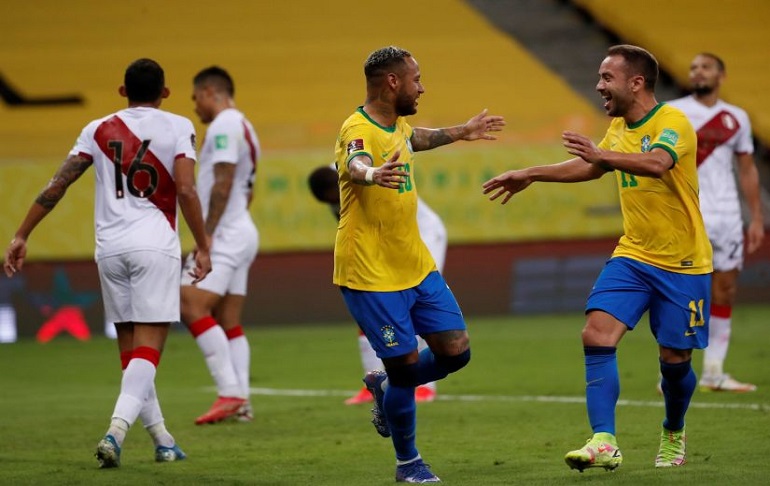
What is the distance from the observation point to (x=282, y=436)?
8.72 meters

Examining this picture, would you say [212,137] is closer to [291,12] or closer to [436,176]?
[436,176]

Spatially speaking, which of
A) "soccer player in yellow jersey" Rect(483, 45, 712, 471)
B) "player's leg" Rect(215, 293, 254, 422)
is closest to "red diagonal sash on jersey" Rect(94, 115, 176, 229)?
"soccer player in yellow jersey" Rect(483, 45, 712, 471)

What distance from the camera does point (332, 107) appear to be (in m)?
21.0

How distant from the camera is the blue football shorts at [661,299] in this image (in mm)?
6660

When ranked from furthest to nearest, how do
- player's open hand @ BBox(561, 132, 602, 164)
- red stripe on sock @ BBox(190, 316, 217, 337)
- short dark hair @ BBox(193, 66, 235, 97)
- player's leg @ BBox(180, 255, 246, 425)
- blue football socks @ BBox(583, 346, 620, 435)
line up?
short dark hair @ BBox(193, 66, 235, 97)
red stripe on sock @ BBox(190, 316, 217, 337)
player's leg @ BBox(180, 255, 246, 425)
blue football socks @ BBox(583, 346, 620, 435)
player's open hand @ BBox(561, 132, 602, 164)

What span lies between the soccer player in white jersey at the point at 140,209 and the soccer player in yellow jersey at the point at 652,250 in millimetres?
1993

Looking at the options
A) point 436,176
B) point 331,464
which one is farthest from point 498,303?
point 331,464

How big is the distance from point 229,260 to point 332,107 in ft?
36.8

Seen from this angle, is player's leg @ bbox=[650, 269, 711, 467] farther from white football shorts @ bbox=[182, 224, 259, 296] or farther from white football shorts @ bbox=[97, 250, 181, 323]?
white football shorts @ bbox=[182, 224, 259, 296]

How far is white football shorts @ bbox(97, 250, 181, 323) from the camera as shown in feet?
24.7

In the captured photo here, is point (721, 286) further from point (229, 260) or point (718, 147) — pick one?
point (229, 260)

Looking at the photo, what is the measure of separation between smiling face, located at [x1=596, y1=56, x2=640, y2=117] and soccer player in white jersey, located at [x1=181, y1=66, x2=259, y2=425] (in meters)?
3.75

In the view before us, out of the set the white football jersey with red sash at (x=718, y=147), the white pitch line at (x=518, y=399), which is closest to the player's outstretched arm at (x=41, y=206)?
the white pitch line at (x=518, y=399)

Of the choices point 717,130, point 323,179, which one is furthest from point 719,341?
point 323,179
